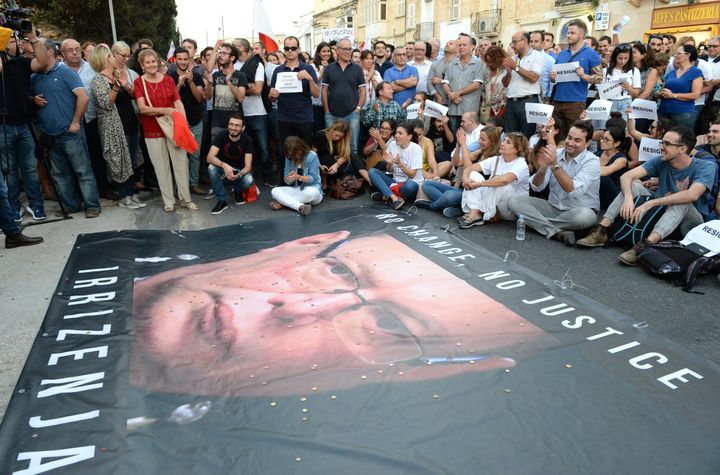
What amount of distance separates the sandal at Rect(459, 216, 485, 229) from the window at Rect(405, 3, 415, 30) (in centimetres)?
2627

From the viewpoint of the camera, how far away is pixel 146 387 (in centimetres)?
247

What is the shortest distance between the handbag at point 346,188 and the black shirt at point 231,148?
3.41ft

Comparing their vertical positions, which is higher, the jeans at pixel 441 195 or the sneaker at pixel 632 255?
the jeans at pixel 441 195

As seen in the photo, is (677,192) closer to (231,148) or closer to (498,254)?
(498,254)

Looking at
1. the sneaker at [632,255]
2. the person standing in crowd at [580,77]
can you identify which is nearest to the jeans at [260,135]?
the person standing in crowd at [580,77]

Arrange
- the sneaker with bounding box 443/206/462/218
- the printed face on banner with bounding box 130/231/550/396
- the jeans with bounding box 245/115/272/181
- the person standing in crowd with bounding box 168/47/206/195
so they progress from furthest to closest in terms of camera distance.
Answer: the jeans with bounding box 245/115/272/181 → the person standing in crowd with bounding box 168/47/206/195 → the sneaker with bounding box 443/206/462/218 → the printed face on banner with bounding box 130/231/550/396

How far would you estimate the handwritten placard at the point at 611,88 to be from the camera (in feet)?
19.3

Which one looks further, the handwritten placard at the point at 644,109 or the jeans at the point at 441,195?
the handwritten placard at the point at 644,109

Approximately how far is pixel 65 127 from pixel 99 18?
12.7m

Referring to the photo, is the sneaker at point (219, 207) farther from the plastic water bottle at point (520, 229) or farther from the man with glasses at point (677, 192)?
the man with glasses at point (677, 192)

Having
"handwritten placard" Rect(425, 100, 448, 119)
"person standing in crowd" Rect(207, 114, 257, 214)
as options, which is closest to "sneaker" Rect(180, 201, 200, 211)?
"person standing in crowd" Rect(207, 114, 257, 214)

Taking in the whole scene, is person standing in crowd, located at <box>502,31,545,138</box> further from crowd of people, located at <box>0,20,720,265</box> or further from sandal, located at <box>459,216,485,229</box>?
sandal, located at <box>459,216,485,229</box>

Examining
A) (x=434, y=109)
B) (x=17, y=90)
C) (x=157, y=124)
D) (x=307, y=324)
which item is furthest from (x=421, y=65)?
(x=307, y=324)

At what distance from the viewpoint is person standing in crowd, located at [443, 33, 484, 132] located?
6244mm
